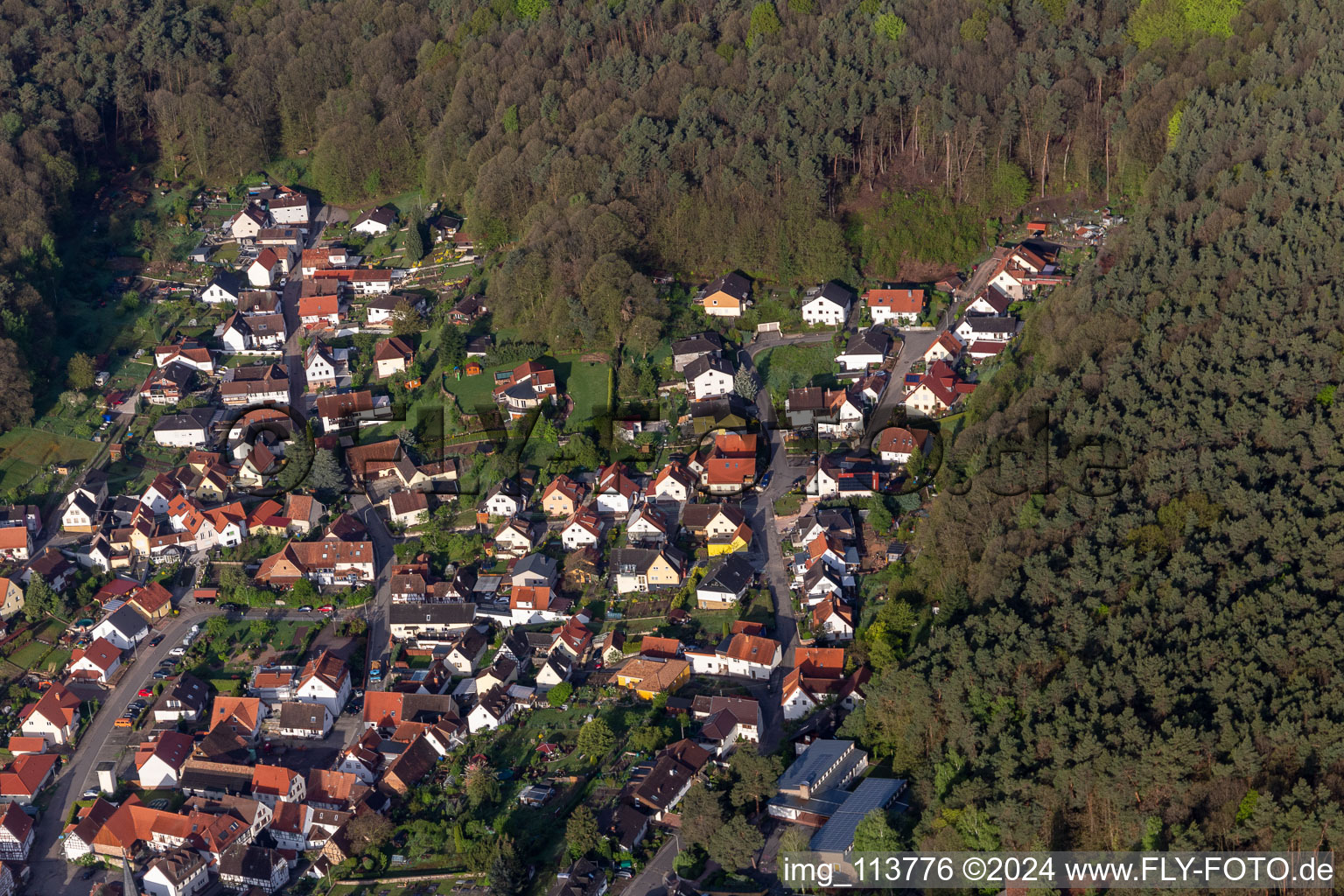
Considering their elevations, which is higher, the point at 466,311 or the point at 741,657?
the point at 466,311

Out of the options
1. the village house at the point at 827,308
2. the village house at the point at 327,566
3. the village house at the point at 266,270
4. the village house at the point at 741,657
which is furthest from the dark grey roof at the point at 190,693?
the village house at the point at 827,308

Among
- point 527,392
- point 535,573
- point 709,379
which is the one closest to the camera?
point 535,573

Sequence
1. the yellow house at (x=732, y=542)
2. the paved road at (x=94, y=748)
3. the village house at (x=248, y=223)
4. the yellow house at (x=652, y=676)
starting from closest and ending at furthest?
1. the paved road at (x=94, y=748)
2. the yellow house at (x=652, y=676)
3. the yellow house at (x=732, y=542)
4. the village house at (x=248, y=223)

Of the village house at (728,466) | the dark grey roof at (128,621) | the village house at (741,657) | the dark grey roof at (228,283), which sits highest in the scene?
the dark grey roof at (228,283)

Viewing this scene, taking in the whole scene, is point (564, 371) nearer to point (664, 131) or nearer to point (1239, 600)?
point (664, 131)

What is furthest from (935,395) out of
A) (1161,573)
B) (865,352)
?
(1161,573)

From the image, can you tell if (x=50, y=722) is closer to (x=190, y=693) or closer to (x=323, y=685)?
(x=190, y=693)

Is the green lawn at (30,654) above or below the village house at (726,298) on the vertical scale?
below

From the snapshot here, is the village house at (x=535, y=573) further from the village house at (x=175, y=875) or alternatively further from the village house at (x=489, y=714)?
the village house at (x=175, y=875)
